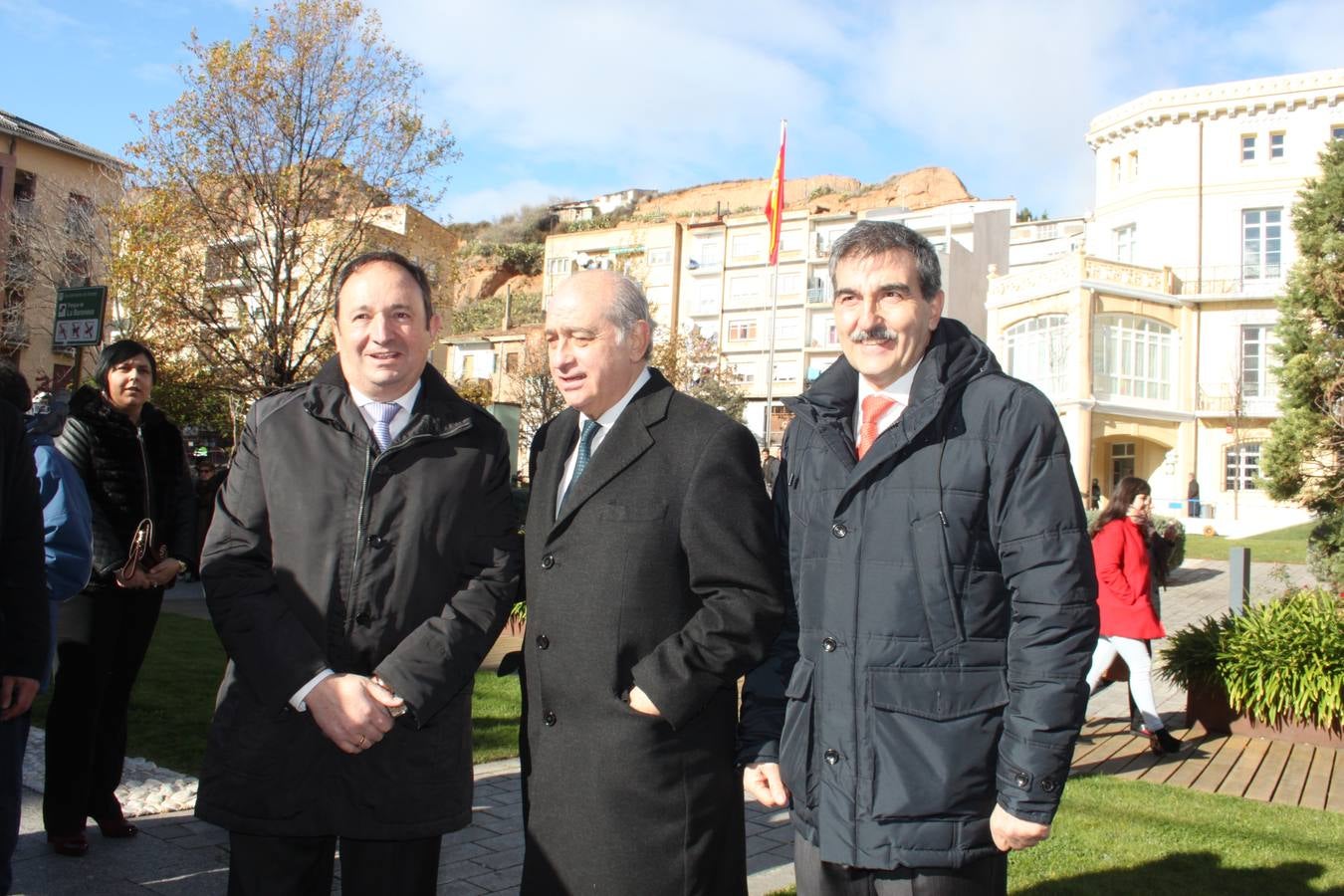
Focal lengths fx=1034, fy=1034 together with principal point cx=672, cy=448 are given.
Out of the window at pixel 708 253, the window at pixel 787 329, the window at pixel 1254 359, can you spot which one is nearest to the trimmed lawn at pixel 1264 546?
the window at pixel 1254 359

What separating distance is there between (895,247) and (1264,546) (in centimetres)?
2614

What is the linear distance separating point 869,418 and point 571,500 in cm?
83

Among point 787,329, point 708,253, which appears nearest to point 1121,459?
point 787,329

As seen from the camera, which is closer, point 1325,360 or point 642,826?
point 642,826

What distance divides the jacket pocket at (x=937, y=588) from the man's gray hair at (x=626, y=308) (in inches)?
35.4

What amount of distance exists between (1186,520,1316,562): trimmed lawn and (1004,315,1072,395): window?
32.1 ft

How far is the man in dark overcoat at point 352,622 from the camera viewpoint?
106 inches

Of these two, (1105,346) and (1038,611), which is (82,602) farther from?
(1105,346)

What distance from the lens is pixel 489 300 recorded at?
7844 cm

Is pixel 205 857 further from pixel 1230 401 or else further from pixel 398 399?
pixel 1230 401

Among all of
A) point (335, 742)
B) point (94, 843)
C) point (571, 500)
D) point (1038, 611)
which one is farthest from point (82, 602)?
point (1038, 611)

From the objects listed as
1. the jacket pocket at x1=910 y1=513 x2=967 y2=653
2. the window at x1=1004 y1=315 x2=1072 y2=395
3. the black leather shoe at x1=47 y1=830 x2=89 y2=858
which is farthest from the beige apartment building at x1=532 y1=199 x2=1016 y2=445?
the jacket pocket at x1=910 y1=513 x2=967 y2=653

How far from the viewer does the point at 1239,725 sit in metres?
7.82

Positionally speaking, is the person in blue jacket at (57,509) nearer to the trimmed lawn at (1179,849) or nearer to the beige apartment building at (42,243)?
the trimmed lawn at (1179,849)
